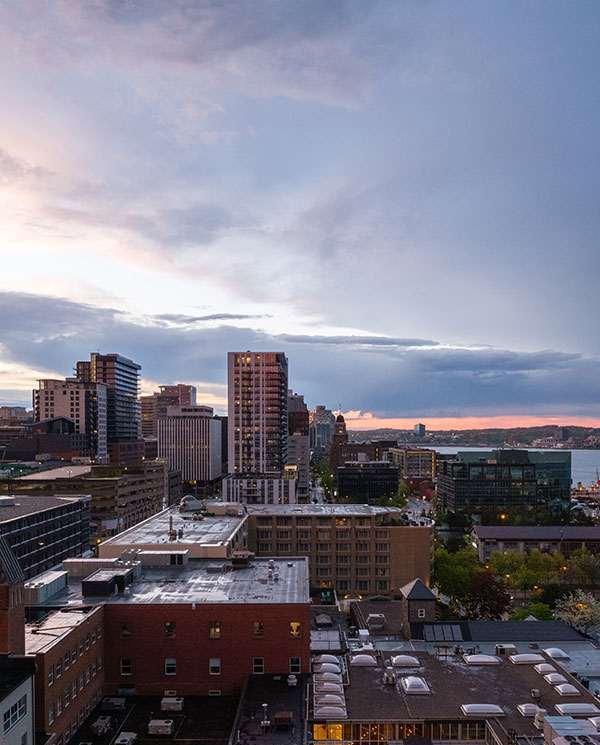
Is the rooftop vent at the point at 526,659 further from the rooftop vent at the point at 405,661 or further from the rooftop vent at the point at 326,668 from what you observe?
the rooftop vent at the point at 326,668

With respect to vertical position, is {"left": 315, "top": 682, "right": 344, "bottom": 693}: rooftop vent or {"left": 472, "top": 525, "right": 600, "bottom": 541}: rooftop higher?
{"left": 315, "top": 682, "right": 344, "bottom": 693}: rooftop vent

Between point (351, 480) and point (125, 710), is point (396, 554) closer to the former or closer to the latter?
point (125, 710)

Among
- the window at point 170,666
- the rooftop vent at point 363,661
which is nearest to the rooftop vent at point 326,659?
the rooftop vent at point 363,661

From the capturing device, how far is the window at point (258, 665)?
40.3 m

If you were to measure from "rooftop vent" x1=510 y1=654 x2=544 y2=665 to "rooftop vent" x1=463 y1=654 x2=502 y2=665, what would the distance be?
3.34ft

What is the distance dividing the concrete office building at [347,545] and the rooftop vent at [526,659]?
39361 mm

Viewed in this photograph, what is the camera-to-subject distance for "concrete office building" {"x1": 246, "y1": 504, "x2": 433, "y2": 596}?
267ft

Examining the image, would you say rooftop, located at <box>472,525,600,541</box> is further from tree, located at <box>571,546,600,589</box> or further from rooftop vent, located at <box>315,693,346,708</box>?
rooftop vent, located at <box>315,693,346,708</box>

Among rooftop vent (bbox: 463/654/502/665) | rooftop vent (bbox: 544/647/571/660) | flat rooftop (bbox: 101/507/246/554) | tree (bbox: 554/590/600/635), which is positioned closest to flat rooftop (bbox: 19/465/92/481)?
flat rooftop (bbox: 101/507/246/554)

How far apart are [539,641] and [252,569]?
2418 cm

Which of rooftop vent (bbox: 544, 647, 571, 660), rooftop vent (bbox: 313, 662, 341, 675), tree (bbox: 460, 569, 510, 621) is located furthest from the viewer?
tree (bbox: 460, 569, 510, 621)

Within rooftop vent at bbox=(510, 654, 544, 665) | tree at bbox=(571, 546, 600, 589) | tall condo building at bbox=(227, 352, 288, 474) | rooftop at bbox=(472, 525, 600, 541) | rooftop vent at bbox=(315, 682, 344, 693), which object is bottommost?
tree at bbox=(571, 546, 600, 589)

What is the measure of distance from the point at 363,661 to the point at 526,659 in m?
11.5

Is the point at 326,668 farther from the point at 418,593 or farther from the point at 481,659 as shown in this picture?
the point at 418,593
